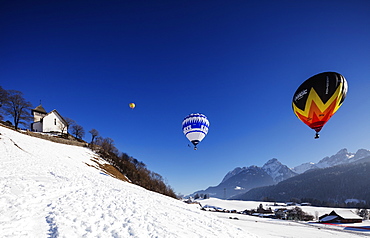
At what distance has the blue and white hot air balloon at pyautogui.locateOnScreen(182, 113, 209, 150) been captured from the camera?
76.9 ft

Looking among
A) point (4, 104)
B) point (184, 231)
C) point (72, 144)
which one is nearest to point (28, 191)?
point (184, 231)

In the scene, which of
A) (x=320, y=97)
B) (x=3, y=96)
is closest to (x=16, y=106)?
(x=3, y=96)

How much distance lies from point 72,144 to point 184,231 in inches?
1803

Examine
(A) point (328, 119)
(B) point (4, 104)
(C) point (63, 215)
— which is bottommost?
(C) point (63, 215)

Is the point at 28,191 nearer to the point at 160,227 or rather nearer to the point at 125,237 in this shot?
the point at 125,237

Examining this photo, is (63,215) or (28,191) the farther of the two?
(28,191)

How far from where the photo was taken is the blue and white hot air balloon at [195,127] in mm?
23453

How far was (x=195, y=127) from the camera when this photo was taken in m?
23.4

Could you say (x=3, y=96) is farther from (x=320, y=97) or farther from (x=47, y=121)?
(x=320, y=97)

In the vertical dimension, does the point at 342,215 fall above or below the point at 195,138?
below

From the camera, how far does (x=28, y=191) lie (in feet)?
28.5

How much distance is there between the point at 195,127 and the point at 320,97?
13924 millimetres

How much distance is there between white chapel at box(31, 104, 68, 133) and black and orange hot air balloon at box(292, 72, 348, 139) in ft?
195

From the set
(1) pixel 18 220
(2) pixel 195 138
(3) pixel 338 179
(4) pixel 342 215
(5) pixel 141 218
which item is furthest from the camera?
(3) pixel 338 179
